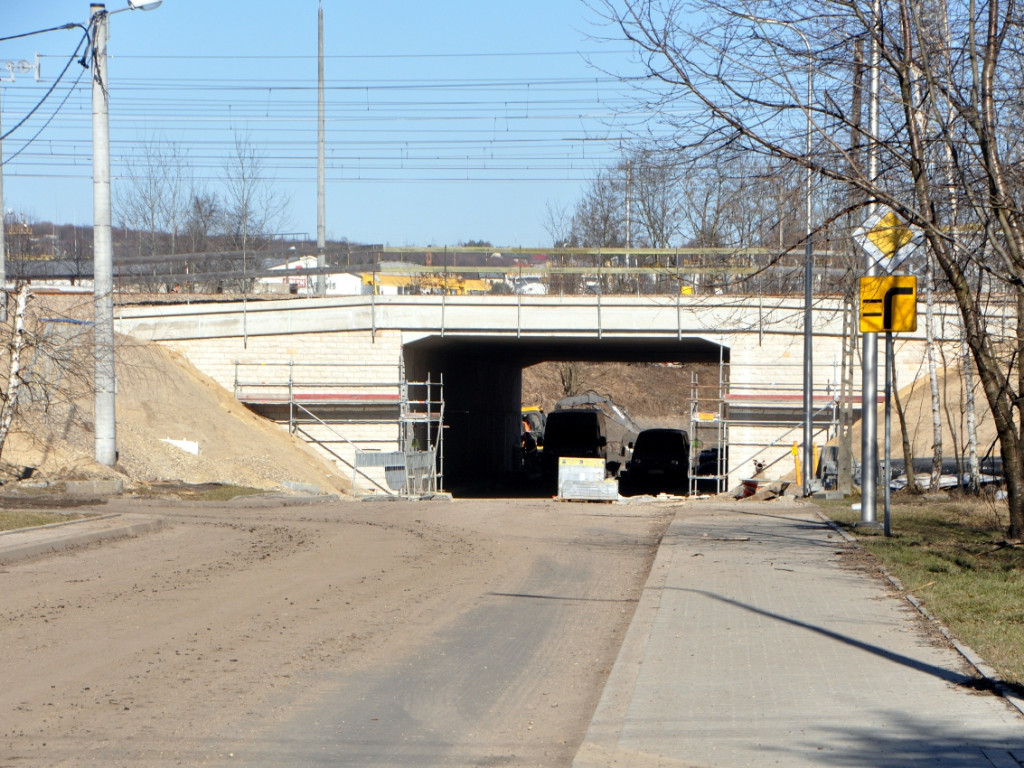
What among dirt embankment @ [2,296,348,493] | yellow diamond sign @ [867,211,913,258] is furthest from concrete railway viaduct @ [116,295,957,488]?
yellow diamond sign @ [867,211,913,258]

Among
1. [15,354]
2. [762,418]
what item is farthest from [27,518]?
[762,418]

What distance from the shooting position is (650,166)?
36.6 feet

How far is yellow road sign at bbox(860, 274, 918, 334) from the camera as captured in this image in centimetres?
1293

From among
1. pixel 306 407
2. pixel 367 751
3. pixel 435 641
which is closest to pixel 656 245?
pixel 306 407

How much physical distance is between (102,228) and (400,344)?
11412mm

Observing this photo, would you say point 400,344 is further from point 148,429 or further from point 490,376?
point 490,376

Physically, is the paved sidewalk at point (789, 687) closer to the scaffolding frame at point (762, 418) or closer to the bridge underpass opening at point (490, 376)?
the scaffolding frame at point (762, 418)

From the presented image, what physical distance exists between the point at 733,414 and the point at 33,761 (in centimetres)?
2787

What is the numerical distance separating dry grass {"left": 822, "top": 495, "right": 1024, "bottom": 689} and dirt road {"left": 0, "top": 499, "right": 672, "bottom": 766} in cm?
257

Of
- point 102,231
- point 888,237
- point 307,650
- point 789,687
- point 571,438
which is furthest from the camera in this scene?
point 571,438

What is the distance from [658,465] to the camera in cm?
3478

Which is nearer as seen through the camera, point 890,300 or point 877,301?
point 890,300

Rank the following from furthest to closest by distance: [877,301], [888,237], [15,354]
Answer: [15,354], [877,301], [888,237]

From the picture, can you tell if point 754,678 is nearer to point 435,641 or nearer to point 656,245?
point 435,641
